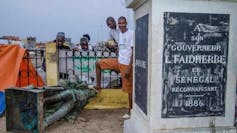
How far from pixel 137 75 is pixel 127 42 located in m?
1.40

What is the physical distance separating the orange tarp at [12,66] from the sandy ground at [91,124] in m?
0.82

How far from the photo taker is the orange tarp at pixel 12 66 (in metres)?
5.83

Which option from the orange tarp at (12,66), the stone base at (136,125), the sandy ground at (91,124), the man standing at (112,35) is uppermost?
the man standing at (112,35)

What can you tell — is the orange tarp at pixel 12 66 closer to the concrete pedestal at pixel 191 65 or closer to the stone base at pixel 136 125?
the stone base at pixel 136 125

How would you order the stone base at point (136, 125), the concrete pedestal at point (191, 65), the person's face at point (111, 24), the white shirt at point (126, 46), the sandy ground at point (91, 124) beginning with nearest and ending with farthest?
the concrete pedestal at point (191, 65) < the stone base at point (136, 125) < the sandy ground at point (91, 124) < the white shirt at point (126, 46) < the person's face at point (111, 24)

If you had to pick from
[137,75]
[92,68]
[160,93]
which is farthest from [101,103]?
[160,93]

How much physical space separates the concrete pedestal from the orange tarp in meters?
3.76

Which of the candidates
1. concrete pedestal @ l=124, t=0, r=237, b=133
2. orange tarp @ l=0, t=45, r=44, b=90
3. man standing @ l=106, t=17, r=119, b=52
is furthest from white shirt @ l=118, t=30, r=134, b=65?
orange tarp @ l=0, t=45, r=44, b=90

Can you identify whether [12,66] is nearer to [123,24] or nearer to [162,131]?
[123,24]

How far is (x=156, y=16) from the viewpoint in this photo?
2768 millimetres

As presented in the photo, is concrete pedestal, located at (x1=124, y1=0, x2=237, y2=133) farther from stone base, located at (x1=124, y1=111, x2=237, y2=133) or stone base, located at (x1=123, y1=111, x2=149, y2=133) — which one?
stone base, located at (x1=123, y1=111, x2=149, y2=133)

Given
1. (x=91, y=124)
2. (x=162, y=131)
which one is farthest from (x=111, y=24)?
(x=162, y=131)

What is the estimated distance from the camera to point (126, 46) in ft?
16.0

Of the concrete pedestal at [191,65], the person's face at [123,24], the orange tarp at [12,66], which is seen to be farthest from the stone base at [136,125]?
the orange tarp at [12,66]
